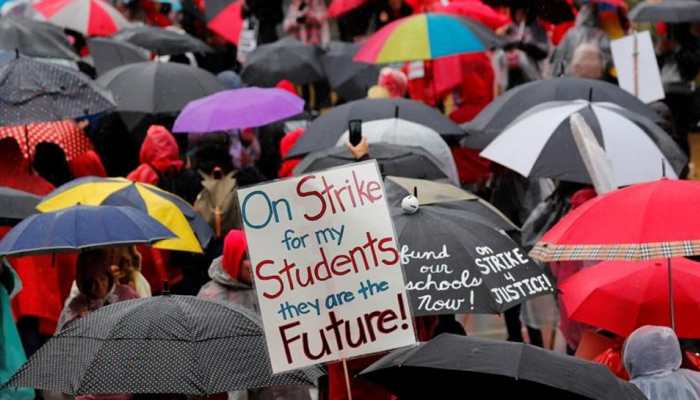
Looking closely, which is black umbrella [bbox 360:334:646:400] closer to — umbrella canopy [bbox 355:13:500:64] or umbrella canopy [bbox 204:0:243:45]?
umbrella canopy [bbox 355:13:500:64]

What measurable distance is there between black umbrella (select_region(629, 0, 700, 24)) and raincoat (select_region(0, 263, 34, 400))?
8.93 metres

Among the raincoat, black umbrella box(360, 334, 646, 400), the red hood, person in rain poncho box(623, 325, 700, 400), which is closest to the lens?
black umbrella box(360, 334, 646, 400)

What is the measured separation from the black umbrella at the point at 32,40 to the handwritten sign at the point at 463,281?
6.50 metres

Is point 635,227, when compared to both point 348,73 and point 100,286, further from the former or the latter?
point 348,73

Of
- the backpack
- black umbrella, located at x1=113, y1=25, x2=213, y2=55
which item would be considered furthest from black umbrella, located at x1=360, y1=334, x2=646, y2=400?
black umbrella, located at x1=113, y1=25, x2=213, y2=55

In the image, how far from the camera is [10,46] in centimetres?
1452

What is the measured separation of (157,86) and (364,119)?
8.52ft

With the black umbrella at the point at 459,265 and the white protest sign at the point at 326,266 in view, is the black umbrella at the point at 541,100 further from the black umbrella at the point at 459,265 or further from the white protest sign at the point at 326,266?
the white protest sign at the point at 326,266

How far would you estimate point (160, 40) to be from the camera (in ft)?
58.1

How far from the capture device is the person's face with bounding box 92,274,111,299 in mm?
9352

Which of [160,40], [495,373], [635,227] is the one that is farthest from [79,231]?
[160,40]

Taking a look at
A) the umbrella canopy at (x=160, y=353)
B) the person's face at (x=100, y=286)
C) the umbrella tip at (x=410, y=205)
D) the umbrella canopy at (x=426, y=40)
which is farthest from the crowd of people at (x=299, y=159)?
the umbrella canopy at (x=160, y=353)

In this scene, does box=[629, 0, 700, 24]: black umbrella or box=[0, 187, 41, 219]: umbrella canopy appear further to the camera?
box=[629, 0, 700, 24]: black umbrella

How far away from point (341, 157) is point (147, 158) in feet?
7.21
